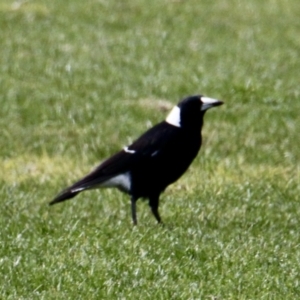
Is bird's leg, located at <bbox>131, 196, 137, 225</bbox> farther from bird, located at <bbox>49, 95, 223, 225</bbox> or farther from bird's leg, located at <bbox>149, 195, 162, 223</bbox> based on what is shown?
bird's leg, located at <bbox>149, 195, 162, 223</bbox>

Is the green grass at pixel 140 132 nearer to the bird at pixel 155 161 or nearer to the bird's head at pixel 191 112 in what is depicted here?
the bird at pixel 155 161

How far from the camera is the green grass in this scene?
628 centimetres

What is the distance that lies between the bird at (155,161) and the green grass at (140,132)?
24 centimetres

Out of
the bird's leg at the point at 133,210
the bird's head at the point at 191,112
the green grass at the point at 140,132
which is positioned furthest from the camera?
the bird's head at the point at 191,112

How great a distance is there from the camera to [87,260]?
6.43 metres

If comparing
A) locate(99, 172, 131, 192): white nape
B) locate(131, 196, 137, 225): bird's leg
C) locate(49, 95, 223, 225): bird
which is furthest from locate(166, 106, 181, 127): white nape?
locate(131, 196, 137, 225): bird's leg

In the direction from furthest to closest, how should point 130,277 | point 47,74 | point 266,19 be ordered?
point 266,19, point 47,74, point 130,277

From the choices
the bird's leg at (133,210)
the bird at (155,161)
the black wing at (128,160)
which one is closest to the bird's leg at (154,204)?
the bird at (155,161)

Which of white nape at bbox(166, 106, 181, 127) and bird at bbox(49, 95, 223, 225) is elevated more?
white nape at bbox(166, 106, 181, 127)

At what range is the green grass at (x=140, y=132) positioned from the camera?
247 inches

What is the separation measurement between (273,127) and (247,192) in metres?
2.52

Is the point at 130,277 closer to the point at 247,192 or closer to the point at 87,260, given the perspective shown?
the point at 87,260

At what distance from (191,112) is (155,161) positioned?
0.47m

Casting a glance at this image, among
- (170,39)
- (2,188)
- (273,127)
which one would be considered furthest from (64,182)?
(170,39)
